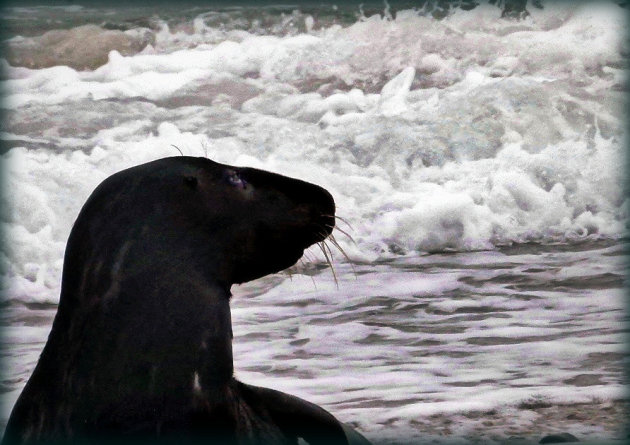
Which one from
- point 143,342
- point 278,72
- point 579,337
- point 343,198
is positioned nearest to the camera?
point 143,342

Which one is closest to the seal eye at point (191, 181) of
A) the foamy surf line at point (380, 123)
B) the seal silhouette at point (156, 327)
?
the seal silhouette at point (156, 327)

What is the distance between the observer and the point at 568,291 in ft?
12.2

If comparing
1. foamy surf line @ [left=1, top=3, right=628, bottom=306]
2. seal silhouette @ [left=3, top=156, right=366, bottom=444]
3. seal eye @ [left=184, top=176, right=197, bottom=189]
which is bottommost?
seal silhouette @ [left=3, top=156, right=366, bottom=444]

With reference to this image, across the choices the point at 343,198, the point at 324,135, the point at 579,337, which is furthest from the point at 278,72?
the point at 579,337

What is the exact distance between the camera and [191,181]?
1.96 meters

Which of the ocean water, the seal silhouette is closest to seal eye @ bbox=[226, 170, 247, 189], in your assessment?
the seal silhouette

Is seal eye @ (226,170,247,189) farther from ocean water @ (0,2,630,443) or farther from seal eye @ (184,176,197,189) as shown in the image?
ocean water @ (0,2,630,443)

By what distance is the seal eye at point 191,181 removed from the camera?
196cm

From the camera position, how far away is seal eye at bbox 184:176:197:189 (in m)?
1.96

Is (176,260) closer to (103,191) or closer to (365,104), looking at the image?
(103,191)

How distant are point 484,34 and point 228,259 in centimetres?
249

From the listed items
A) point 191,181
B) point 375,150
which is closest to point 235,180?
point 191,181

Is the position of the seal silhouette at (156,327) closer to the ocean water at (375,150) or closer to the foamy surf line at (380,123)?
the ocean water at (375,150)

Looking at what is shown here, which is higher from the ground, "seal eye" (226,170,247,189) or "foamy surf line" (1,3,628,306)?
"foamy surf line" (1,3,628,306)
